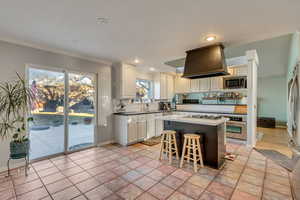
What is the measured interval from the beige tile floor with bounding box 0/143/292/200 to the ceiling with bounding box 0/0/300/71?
2612 millimetres

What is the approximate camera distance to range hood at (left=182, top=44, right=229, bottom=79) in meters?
2.92

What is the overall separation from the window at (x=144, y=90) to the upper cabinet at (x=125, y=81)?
2.13 ft

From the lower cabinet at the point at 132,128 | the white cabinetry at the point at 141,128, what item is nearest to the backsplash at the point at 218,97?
the lower cabinet at the point at 132,128

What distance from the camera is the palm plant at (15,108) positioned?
263cm

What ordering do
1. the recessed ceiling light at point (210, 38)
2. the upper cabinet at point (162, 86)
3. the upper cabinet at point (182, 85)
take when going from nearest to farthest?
the recessed ceiling light at point (210, 38) < the upper cabinet at point (162, 86) < the upper cabinet at point (182, 85)

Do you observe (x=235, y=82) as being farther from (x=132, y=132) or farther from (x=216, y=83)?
(x=132, y=132)

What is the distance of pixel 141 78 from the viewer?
5.42 m

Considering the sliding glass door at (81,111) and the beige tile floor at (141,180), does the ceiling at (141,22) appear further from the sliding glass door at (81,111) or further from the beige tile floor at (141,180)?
the beige tile floor at (141,180)

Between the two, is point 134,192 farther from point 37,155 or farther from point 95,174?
point 37,155

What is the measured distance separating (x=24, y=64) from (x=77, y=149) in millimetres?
2406

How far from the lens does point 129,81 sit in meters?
4.59

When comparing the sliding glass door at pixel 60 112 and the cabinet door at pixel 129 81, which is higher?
the cabinet door at pixel 129 81

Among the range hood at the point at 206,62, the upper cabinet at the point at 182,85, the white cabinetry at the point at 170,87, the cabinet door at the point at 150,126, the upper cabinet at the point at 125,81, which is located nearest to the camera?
the range hood at the point at 206,62

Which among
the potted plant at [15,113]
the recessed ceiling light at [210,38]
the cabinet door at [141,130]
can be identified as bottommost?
the cabinet door at [141,130]
